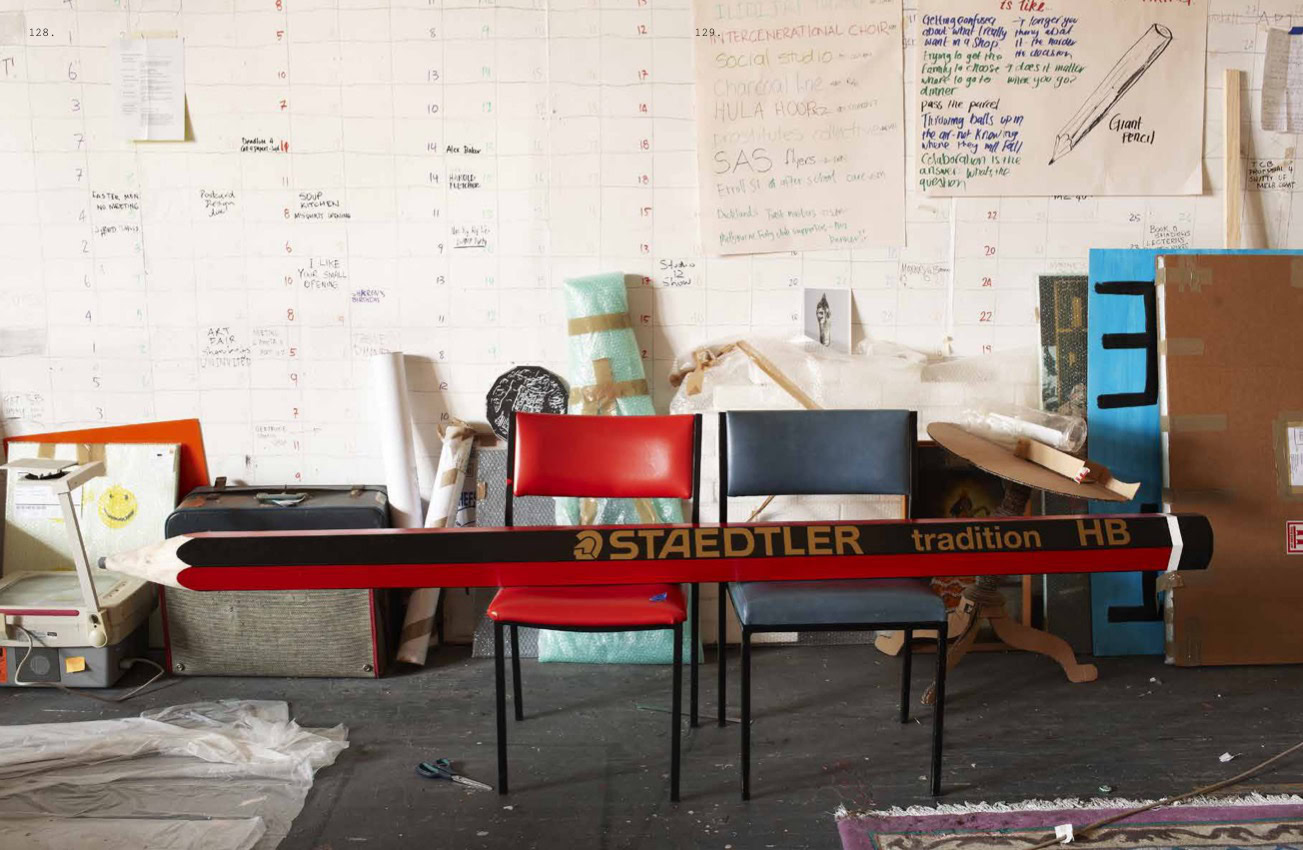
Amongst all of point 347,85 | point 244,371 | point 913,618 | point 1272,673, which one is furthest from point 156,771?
point 1272,673

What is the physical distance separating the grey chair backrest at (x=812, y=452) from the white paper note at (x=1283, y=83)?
1.76m

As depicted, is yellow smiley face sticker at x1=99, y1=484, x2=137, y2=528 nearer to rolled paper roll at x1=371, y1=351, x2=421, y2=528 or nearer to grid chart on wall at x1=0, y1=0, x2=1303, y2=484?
grid chart on wall at x1=0, y1=0, x2=1303, y2=484

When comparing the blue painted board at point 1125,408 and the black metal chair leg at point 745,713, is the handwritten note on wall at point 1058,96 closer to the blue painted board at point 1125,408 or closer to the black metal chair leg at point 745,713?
the blue painted board at point 1125,408

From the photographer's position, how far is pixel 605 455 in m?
2.47

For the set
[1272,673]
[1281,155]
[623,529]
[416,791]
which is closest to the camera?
[623,529]

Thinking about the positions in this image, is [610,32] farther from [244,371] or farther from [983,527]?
[983,527]

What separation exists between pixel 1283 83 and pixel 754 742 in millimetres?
2665

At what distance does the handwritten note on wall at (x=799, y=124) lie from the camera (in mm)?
3002

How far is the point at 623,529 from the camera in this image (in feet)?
→ 6.93

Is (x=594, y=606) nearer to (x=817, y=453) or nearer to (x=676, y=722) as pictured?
(x=676, y=722)

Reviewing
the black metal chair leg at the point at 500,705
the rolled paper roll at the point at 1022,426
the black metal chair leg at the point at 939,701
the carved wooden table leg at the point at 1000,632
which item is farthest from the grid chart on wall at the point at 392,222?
the black metal chair leg at the point at 939,701

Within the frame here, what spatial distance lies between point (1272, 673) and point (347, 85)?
3.34 meters

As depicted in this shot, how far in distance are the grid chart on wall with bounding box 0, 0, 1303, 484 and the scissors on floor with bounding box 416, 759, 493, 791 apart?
112 centimetres

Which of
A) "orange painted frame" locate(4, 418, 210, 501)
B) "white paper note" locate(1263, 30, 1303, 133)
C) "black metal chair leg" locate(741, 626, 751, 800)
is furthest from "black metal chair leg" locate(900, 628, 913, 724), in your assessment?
"orange painted frame" locate(4, 418, 210, 501)
